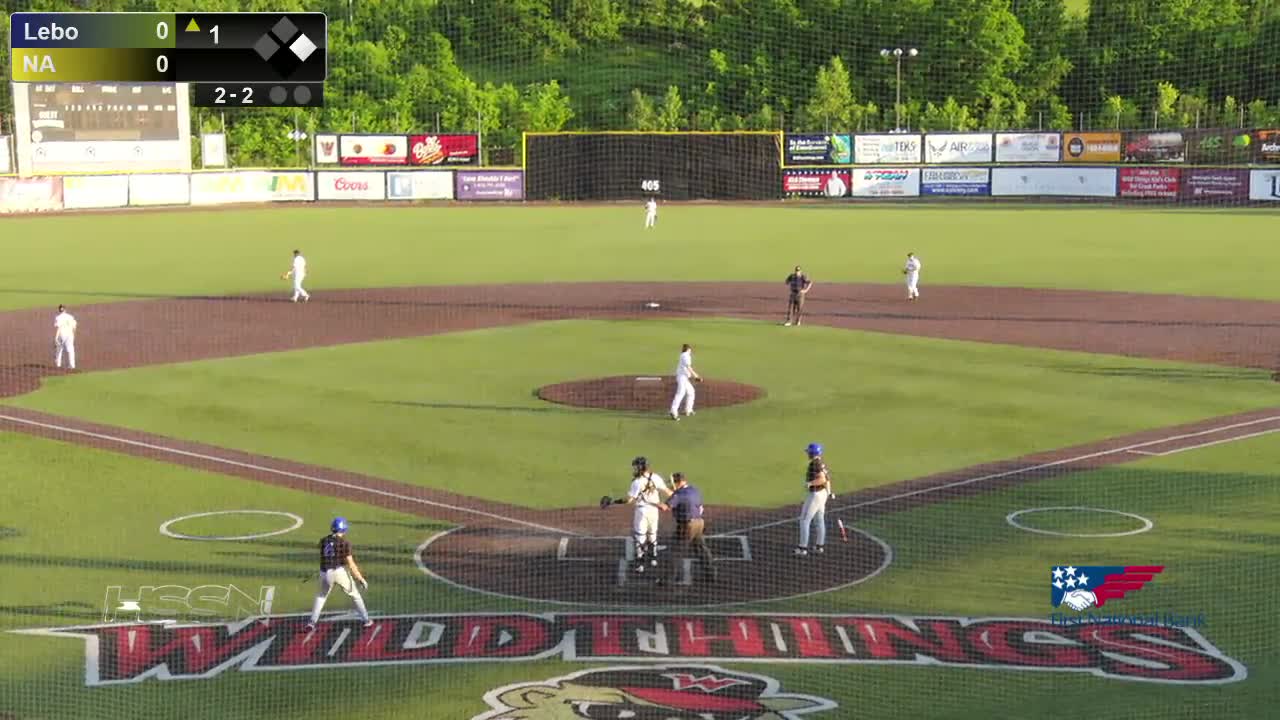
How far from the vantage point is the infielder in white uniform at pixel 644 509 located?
18594mm

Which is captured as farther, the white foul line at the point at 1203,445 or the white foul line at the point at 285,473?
the white foul line at the point at 1203,445

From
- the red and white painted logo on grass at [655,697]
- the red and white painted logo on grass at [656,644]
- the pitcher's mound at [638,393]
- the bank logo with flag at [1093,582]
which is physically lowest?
the red and white painted logo on grass at [655,697]

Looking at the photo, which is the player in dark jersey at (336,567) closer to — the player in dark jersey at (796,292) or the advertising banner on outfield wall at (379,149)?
the player in dark jersey at (796,292)

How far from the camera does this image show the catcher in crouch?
1859cm

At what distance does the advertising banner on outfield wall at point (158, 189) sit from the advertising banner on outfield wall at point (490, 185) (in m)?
17.5

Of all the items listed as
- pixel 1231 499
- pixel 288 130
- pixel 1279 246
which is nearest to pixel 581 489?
pixel 1231 499

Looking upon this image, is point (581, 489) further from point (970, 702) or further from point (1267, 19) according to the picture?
point (1267, 19)

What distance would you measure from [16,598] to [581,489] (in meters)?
8.37

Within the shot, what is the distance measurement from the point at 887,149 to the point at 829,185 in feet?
14.4

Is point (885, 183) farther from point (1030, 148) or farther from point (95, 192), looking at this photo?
point (95, 192)

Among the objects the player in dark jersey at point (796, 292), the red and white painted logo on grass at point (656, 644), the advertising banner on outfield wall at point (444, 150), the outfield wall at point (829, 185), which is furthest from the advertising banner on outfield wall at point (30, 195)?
the red and white painted logo on grass at point (656, 644)

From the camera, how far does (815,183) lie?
96.5 meters

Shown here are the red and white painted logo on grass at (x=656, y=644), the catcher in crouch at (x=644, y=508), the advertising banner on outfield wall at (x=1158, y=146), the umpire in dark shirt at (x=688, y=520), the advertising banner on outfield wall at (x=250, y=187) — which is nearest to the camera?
the red and white painted logo on grass at (x=656, y=644)

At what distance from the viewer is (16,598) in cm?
1823
